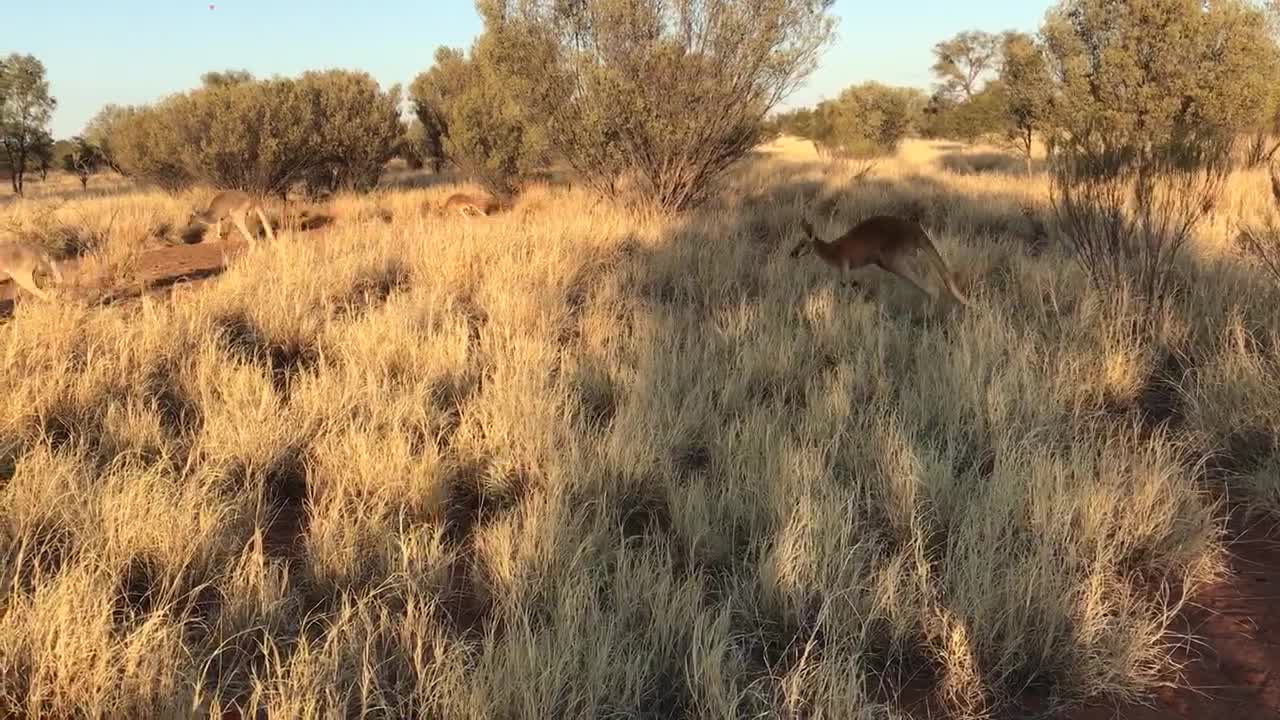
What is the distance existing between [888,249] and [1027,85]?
54.0 ft

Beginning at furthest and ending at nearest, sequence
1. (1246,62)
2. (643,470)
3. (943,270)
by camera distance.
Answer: (1246,62), (943,270), (643,470)

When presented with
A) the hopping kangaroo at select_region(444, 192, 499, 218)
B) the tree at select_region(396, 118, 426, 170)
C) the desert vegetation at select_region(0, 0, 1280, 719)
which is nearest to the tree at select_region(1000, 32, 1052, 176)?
the desert vegetation at select_region(0, 0, 1280, 719)

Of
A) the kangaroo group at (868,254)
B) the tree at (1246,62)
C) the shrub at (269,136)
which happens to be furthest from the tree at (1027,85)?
the shrub at (269,136)

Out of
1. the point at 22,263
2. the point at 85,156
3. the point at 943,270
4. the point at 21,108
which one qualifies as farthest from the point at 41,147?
the point at 943,270

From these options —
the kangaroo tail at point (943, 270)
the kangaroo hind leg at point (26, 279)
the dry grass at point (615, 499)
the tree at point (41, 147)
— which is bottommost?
A: the dry grass at point (615, 499)

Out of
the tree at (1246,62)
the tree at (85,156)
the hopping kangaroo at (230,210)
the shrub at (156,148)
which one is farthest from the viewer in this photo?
the tree at (85,156)

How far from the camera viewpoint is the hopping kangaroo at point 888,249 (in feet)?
18.8

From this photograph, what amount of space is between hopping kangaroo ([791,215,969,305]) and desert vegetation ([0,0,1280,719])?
323 millimetres

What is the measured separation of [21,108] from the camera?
27219mm

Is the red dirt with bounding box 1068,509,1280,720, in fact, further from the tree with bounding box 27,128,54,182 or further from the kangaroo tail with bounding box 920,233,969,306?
the tree with bounding box 27,128,54,182

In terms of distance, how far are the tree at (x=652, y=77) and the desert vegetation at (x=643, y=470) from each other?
2.93m

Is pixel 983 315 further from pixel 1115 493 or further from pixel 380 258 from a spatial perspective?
pixel 380 258

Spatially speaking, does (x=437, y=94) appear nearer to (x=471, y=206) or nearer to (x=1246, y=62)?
(x=471, y=206)

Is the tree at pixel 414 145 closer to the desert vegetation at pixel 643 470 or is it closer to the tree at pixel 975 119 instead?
the desert vegetation at pixel 643 470
